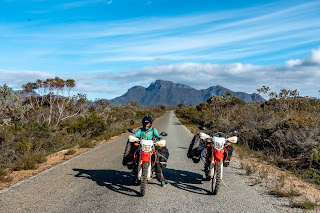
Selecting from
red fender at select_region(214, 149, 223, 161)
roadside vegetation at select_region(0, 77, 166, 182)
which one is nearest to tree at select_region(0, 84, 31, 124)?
roadside vegetation at select_region(0, 77, 166, 182)

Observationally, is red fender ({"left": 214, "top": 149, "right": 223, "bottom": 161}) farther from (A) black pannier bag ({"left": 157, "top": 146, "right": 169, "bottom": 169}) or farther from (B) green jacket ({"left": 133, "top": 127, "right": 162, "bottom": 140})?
(B) green jacket ({"left": 133, "top": 127, "right": 162, "bottom": 140})

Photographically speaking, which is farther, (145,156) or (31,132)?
(31,132)

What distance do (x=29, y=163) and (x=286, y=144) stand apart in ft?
34.2

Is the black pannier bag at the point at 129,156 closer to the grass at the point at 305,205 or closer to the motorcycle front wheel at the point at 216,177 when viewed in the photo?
the motorcycle front wheel at the point at 216,177

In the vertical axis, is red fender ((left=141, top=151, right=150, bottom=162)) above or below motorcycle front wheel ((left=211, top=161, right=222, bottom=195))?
above

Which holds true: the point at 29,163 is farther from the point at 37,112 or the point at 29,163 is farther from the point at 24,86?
the point at 24,86

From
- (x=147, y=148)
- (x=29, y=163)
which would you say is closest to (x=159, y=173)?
(x=147, y=148)

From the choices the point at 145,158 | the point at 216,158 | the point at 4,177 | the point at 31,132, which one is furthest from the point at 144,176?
the point at 31,132

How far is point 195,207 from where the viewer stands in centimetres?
491

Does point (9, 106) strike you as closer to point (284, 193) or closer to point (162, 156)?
point (162, 156)

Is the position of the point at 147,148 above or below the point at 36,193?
above

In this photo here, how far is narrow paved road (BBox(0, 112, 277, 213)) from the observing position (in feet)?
16.0

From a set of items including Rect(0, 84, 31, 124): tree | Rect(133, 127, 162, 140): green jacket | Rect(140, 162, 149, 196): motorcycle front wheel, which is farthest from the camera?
Rect(0, 84, 31, 124): tree

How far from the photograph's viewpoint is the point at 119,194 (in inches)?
225
